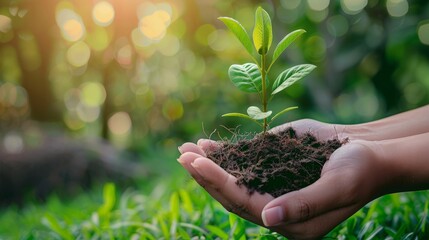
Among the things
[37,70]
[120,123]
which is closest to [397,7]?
[37,70]

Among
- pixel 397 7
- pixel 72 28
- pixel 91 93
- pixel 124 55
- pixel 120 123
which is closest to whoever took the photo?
pixel 397 7

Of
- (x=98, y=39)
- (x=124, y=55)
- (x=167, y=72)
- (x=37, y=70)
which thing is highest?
(x=98, y=39)

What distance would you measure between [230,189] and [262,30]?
58cm

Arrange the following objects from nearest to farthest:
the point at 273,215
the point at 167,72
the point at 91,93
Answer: the point at 273,215 < the point at 167,72 < the point at 91,93

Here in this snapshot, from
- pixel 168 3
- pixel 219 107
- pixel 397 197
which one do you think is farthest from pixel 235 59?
pixel 397 197

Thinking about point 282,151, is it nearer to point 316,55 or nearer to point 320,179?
point 320,179

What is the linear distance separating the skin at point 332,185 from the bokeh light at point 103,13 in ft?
16.6

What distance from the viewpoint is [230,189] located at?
1489 mm

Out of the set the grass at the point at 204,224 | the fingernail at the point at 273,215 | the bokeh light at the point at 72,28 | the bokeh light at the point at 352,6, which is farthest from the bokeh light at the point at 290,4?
the fingernail at the point at 273,215

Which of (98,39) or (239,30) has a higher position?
(239,30)

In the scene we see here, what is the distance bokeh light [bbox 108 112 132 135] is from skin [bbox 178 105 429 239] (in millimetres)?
8114

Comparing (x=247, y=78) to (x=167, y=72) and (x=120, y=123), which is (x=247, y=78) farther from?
(x=120, y=123)

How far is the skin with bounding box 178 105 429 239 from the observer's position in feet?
4.57

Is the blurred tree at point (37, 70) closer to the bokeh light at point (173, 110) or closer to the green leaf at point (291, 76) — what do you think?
the bokeh light at point (173, 110)
